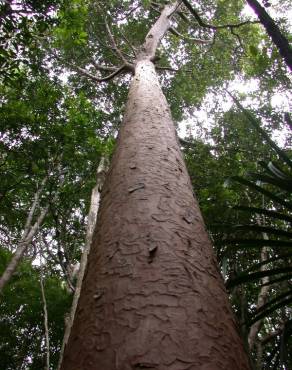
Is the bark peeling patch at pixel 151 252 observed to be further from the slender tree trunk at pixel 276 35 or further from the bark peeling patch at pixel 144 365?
the slender tree trunk at pixel 276 35

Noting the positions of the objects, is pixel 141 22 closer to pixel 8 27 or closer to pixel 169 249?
pixel 8 27

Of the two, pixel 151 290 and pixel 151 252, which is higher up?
pixel 151 252

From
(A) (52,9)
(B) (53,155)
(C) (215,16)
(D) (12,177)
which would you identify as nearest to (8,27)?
(A) (52,9)

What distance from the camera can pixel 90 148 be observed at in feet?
23.6

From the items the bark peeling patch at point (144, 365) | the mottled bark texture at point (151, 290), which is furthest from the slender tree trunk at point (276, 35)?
the bark peeling patch at point (144, 365)

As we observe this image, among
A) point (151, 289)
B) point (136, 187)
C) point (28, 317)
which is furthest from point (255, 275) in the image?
point (28, 317)

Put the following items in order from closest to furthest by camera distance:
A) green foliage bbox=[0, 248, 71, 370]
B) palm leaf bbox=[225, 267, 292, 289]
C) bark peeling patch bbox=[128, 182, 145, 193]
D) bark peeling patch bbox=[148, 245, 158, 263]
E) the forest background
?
bark peeling patch bbox=[148, 245, 158, 263] → bark peeling patch bbox=[128, 182, 145, 193] → palm leaf bbox=[225, 267, 292, 289] → the forest background → green foliage bbox=[0, 248, 71, 370]

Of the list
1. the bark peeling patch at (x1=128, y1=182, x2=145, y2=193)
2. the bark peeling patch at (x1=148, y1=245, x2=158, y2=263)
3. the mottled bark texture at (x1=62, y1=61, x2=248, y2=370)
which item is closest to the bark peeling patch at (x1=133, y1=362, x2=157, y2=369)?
the mottled bark texture at (x1=62, y1=61, x2=248, y2=370)

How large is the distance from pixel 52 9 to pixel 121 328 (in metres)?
4.97

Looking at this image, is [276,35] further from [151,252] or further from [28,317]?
[28,317]

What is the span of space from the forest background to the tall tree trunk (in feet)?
3.51

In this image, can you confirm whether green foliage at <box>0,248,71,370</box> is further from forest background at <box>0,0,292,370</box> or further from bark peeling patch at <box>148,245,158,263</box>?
bark peeling patch at <box>148,245,158,263</box>

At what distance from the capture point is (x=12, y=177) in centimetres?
720

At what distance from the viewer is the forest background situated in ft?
15.5
